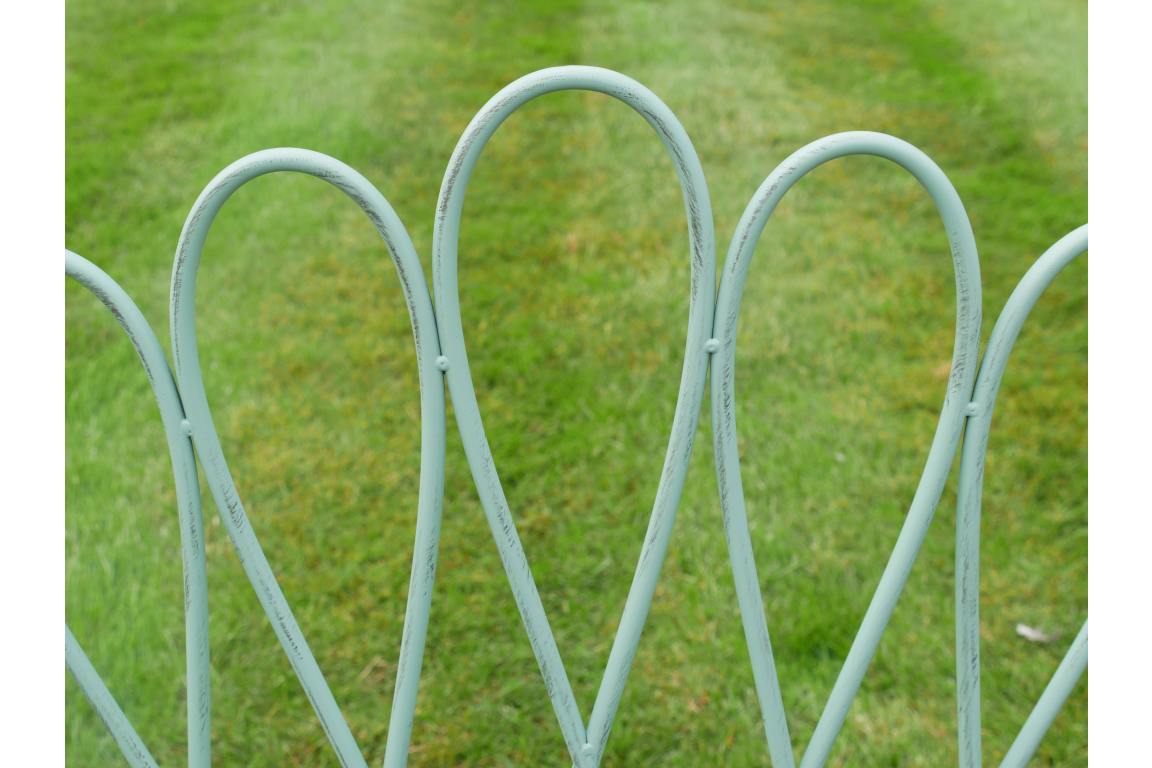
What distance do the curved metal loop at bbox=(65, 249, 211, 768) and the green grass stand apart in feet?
3.34

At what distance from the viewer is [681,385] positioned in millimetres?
829

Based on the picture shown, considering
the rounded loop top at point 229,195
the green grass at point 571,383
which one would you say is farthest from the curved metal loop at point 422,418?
the green grass at point 571,383

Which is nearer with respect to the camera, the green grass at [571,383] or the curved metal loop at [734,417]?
the curved metal loop at [734,417]

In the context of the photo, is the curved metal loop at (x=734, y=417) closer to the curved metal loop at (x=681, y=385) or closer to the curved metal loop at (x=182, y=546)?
the curved metal loop at (x=681, y=385)

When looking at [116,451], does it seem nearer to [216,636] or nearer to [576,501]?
[216,636]

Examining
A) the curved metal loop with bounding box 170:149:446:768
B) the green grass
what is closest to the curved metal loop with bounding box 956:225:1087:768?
the curved metal loop with bounding box 170:149:446:768

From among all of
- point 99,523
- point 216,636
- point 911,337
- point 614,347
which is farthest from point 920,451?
point 99,523

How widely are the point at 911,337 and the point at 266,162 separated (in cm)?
259

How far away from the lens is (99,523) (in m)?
2.22

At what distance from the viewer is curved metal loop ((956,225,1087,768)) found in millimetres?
766

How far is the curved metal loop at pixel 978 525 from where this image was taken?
0.77m

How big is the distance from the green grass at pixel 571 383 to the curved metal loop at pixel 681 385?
105 cm

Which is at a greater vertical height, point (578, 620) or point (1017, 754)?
point (1017, 754)

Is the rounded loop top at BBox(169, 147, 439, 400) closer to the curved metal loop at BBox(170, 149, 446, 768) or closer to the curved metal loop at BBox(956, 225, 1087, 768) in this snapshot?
the curved metal loop at BBox(170, 149, 446, 768)
